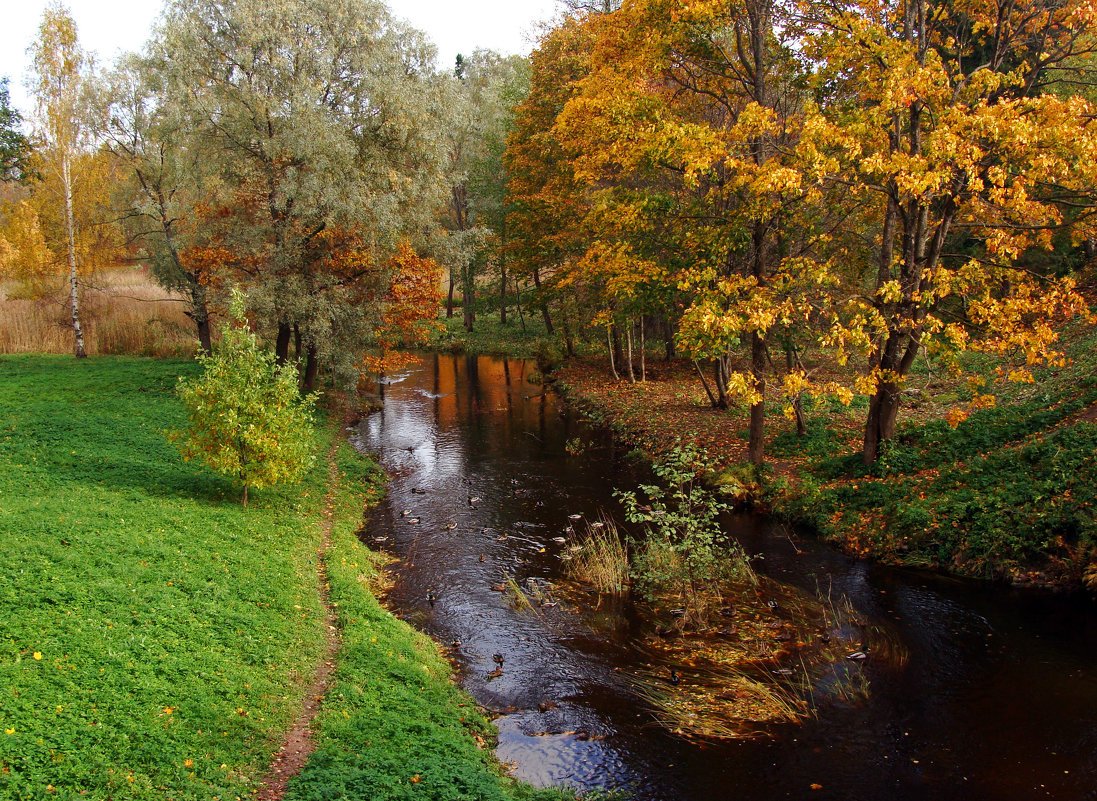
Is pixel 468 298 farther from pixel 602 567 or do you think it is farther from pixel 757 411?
pixel 602 567

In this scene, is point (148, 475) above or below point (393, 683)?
above

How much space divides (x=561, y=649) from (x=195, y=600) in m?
5.63

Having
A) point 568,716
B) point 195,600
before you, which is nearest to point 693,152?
point 568,716

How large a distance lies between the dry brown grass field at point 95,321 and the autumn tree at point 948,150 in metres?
27.4

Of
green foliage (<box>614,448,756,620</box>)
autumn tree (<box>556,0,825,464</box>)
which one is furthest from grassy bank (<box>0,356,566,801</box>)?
autumn tree (<box>556,0,825,464</box>)

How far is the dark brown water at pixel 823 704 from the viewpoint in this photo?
26.5ft

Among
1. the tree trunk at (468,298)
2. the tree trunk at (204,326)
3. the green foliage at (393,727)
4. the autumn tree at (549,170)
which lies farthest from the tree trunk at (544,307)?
the green foliage at (393,727)

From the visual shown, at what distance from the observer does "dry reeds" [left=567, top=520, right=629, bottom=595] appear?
13109 millimetres

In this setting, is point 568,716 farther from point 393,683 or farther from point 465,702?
point 393,683

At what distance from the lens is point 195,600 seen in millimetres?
9992

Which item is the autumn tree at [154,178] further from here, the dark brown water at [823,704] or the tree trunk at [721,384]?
the tree trunk at [721,384]

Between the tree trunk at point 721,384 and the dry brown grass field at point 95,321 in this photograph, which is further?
the dry brown grass field at point 95,321

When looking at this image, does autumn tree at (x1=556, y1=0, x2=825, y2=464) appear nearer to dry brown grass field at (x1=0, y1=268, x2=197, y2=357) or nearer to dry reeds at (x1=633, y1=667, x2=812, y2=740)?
dry reeds at (x1=633, y1=667, x2=812, y2=740)

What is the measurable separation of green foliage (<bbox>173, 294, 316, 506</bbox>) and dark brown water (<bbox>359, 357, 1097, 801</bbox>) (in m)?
3.08
